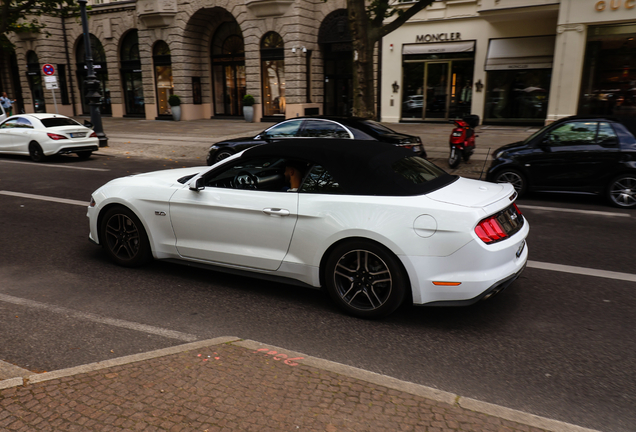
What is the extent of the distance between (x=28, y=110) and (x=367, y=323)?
4194 centimetres

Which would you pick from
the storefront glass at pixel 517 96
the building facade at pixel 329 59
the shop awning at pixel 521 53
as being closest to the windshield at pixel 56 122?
the building facade at pixel 329 59

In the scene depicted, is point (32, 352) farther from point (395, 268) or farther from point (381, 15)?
point (381, 15)

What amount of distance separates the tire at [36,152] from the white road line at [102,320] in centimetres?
1142

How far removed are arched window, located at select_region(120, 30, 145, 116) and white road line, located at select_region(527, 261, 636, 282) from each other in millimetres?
31442

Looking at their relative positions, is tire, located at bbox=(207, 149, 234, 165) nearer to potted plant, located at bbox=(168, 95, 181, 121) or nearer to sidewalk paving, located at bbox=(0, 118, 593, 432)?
sidewalk paving, located at bbox=(0, 118, 593, 432)

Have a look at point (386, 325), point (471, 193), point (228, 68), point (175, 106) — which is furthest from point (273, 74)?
point (386, 325)

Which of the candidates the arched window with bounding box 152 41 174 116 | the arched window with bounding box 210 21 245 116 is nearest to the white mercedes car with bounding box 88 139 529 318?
the arched window with bounding box 210 21 245 116

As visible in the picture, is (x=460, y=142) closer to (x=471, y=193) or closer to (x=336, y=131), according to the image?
(x=336, y=131)

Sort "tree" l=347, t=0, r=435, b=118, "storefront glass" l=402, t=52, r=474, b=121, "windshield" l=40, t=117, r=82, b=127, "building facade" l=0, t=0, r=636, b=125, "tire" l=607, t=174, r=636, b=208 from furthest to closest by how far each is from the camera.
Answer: "storefront glass" l=402, t=52, r=474, b=121, "building facade" l=0, t=0, r=636, b=125, "windshield" l=40, t=117, r=82, b=127, "tree" l=347, t=0, r=435, b=118, "tire" l=607, t=174, r=636, b=208

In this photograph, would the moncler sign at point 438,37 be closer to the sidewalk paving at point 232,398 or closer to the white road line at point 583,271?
the white road line at point 583,271

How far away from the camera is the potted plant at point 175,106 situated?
96.5ft

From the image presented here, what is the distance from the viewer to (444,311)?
4.56m

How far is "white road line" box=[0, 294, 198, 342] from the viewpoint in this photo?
13.2ft

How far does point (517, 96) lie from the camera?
22578mm
